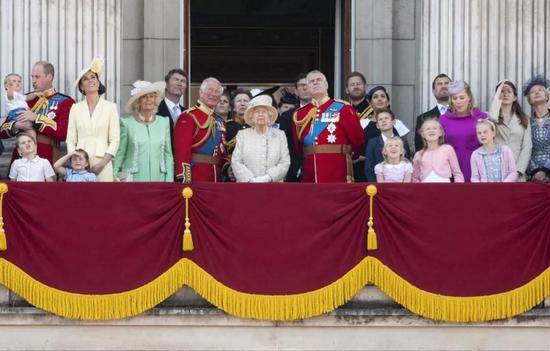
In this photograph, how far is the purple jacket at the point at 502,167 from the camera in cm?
1359

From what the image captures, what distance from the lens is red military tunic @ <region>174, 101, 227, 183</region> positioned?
14.0 m

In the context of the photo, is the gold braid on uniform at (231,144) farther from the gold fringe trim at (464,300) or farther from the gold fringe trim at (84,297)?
the gold fringe trim at (464,300)

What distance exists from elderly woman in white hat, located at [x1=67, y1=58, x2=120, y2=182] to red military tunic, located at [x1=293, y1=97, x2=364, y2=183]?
6.18 ft

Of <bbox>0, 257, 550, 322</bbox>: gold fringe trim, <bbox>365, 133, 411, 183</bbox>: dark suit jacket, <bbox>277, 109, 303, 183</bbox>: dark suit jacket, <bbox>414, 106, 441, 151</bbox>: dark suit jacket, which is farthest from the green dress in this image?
<bbox>414, 106, 441, 151</bbox>: dark suit jacket

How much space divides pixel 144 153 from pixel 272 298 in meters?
2.07

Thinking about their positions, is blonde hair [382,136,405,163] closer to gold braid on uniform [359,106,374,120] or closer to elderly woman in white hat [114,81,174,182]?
gold braid on uniform [359,106,374,120]

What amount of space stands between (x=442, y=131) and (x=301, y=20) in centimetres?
954

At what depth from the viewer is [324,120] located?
556 inches

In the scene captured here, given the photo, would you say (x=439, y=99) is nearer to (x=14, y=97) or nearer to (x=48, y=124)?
(x=48, y=124)

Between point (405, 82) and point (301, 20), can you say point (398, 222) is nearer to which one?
point (405, 82)

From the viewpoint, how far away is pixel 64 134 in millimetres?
14367

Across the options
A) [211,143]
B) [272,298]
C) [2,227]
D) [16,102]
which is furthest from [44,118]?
[272,298]

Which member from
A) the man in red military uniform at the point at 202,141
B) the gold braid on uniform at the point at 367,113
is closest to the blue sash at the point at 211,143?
the man in red military uniform at the point at 202,141

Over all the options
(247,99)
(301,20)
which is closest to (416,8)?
(247,99)
